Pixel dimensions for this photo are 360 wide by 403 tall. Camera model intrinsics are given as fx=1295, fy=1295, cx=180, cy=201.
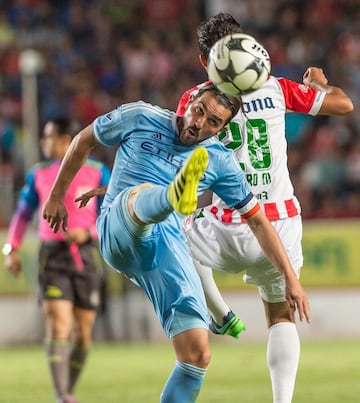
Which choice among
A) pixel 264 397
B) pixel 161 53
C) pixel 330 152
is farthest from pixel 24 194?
pixel 161 53

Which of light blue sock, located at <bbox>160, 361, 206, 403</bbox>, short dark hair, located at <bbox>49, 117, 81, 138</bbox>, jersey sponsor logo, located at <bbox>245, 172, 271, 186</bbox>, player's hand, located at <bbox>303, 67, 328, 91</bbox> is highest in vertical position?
short dark hair, located at <bbox>49, 117, 81, 138</bbox>

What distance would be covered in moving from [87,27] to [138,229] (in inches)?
581

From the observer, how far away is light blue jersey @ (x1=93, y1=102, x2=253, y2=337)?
6852mm

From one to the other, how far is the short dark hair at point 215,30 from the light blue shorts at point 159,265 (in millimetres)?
1136

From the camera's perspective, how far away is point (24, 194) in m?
10.7

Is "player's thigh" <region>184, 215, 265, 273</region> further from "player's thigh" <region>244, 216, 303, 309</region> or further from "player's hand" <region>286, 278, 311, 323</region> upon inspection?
"player's hand" <region>286, 278, 311, 323</region>

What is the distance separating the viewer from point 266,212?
781 centimetres

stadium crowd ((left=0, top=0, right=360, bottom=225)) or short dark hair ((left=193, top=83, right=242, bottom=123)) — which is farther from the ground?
stadium crowd ((left=0, top=0, right=360, bottom=225))

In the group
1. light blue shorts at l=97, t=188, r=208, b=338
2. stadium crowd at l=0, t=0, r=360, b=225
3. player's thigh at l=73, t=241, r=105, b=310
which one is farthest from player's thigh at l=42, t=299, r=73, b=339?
stadium crowd at l=0, t=0, r=360, b=225

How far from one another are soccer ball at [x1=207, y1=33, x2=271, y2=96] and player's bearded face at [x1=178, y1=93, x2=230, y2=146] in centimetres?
13

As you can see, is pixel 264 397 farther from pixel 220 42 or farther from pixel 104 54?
pixel 104 54

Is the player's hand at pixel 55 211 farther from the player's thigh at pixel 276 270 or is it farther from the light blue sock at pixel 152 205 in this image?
the player's thigh at pixel 276 270

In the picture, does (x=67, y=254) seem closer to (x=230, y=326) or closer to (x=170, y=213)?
(x=230, y=326)

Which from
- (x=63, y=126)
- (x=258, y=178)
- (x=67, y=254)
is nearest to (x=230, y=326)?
(x=258, y=178)
